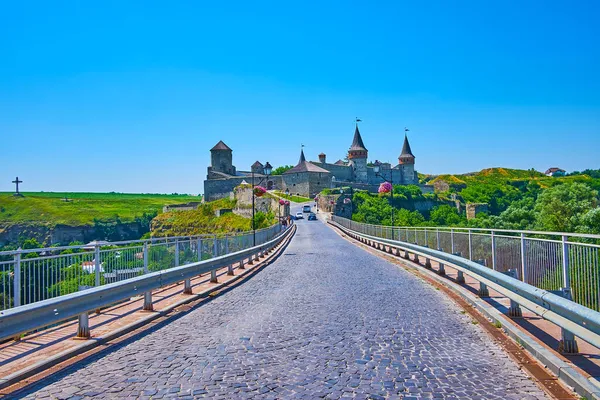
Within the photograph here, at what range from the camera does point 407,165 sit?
14625cm

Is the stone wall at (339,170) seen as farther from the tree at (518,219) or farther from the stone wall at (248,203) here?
the tree at (518,219)

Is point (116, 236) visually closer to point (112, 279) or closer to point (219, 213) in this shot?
point (219, 213)

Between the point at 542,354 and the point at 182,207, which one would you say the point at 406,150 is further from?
the point at 542,354

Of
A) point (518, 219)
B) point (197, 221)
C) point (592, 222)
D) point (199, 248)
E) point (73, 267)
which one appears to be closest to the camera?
point (73, 267)

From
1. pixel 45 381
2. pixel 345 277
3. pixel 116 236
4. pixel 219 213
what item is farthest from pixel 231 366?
pixel 116 236

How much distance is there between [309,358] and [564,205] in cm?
4274

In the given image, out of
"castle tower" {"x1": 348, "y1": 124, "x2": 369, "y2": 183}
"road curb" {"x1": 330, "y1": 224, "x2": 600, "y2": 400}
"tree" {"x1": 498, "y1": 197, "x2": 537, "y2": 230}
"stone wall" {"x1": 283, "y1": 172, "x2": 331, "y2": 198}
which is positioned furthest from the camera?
"castle tower" {"x1": 348, "y1": 124, "x2": 369, "y2": 183}

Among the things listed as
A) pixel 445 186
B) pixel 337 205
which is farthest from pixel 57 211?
→ pixel 445 186

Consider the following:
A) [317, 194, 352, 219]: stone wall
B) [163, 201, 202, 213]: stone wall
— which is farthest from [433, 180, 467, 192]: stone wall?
[163, 201, 202, 213]: stone wall

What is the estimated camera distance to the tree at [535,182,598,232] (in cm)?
4075

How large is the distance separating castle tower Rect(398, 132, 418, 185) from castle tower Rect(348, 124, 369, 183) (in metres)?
13.1

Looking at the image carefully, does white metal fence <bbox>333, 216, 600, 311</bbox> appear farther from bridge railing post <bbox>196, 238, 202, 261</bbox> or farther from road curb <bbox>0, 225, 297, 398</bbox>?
bridge railing post <bbox>196, 238, 202, 261</bbox>

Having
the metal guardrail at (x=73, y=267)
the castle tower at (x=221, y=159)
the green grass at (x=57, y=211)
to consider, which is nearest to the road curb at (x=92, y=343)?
the metal guardrail at (x=73, y=267)

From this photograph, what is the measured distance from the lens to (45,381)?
5160 millimetres
